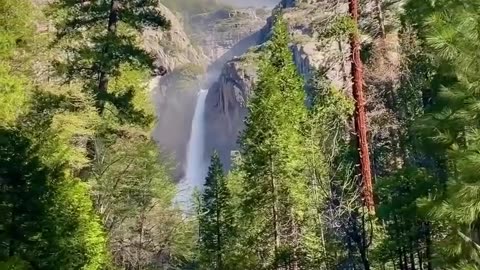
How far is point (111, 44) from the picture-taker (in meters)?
15.7

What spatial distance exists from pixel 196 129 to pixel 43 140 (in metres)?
119

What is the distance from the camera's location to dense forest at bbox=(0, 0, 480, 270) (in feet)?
22.7

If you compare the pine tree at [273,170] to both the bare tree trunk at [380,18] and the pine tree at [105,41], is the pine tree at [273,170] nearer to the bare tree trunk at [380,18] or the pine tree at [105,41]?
the bare tree trunk at [380,18]

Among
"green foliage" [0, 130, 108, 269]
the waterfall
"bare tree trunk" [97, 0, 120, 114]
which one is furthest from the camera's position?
Result: the waterfall

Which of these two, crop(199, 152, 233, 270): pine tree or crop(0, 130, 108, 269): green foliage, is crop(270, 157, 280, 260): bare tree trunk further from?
crop(199, 152, 233, 270): pine tree

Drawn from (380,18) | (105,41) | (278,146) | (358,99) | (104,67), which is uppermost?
(380,18)

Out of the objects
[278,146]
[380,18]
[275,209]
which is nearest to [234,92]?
[278,146]

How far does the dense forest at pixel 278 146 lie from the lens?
6.91 metres

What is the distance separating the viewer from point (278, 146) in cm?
2052

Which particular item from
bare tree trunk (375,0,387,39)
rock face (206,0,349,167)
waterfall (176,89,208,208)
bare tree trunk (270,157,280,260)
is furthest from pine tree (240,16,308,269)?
waterfall (176,89,208,208)

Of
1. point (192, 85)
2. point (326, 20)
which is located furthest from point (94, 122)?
point (192, 85)

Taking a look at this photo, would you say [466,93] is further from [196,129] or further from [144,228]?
[196,129]

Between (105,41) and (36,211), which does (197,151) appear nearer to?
(105,41)

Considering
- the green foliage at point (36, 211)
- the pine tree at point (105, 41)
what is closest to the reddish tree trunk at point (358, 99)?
the pine tree at point (105, 41)
